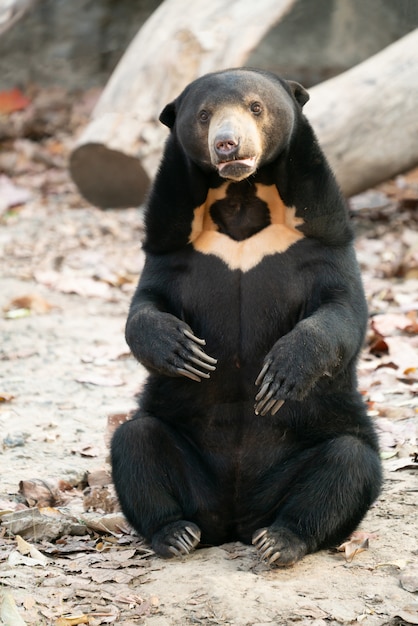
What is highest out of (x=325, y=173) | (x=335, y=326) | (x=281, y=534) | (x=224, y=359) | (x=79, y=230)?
(x=325, y=173)

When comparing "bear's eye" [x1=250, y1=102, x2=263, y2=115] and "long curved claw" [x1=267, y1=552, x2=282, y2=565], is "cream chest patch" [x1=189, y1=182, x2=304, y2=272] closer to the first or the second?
"bear's eye" [x1=250, y1=102, x2=263, y2=115]

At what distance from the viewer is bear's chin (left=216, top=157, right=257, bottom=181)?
3854 millimetres

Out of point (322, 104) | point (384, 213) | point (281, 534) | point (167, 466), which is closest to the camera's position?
point (281, 534)

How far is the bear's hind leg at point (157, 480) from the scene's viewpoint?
403cm

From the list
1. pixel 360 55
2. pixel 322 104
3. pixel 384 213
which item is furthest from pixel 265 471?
pixel 360 55

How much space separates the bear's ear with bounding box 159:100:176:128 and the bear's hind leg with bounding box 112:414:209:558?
1220mm

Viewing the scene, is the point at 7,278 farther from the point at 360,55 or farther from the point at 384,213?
the point at 360,55

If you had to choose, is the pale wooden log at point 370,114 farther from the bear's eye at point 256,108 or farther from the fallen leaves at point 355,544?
the fallen leaves at point 355,544

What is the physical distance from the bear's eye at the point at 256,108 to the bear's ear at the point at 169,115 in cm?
41

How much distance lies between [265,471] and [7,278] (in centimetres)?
457

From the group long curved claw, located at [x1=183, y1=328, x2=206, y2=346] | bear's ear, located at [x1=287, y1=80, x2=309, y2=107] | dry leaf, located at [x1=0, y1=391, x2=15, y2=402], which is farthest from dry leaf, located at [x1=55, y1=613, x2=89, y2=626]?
dry leaf, located at [x1=0, y1=391, x2=15, y2=402]

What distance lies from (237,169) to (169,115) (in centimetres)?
66

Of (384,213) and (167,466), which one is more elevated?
(167,466)

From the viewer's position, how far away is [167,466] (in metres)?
4.07
